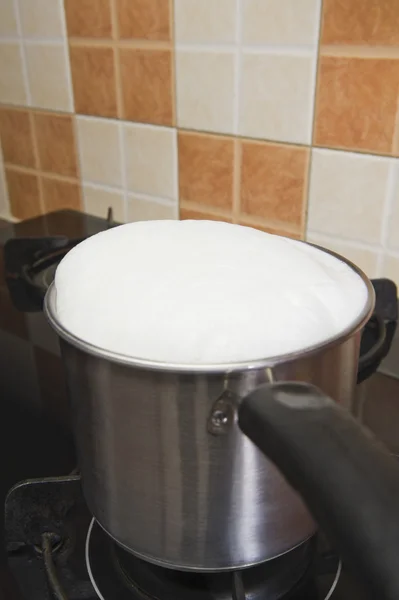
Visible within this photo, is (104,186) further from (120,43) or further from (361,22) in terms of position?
(361,22)

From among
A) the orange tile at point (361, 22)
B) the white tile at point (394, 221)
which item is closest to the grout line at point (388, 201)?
the white tile at point (394, 221)

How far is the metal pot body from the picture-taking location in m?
0.26

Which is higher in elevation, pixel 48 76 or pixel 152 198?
pixel 48 76

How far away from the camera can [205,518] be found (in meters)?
0.29

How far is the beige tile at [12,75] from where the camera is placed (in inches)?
34.6

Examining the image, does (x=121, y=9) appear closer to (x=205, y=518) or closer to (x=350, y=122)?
(x=350, y=122)

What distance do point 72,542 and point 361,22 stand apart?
488mm

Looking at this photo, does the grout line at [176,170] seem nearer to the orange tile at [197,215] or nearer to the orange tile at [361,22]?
the orange tile at [197,215]

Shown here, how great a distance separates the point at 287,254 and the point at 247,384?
11cm

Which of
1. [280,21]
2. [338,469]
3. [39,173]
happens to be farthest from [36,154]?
[338,469]

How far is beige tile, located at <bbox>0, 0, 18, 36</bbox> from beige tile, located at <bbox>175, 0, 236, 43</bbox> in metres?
0.32

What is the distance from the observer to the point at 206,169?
2.33ft

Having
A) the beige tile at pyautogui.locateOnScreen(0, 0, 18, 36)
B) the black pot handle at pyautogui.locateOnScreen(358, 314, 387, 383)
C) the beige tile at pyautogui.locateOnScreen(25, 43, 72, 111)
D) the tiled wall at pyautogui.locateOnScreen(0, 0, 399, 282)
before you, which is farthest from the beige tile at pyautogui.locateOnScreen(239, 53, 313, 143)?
the beige tile at pyautogui.locateOnScreen(0, 0, 18, 36)

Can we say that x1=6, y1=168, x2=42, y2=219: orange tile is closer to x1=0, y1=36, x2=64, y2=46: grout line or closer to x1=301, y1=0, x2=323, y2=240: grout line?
x1=0, y1=36, x2=64, y2=46: grout line
